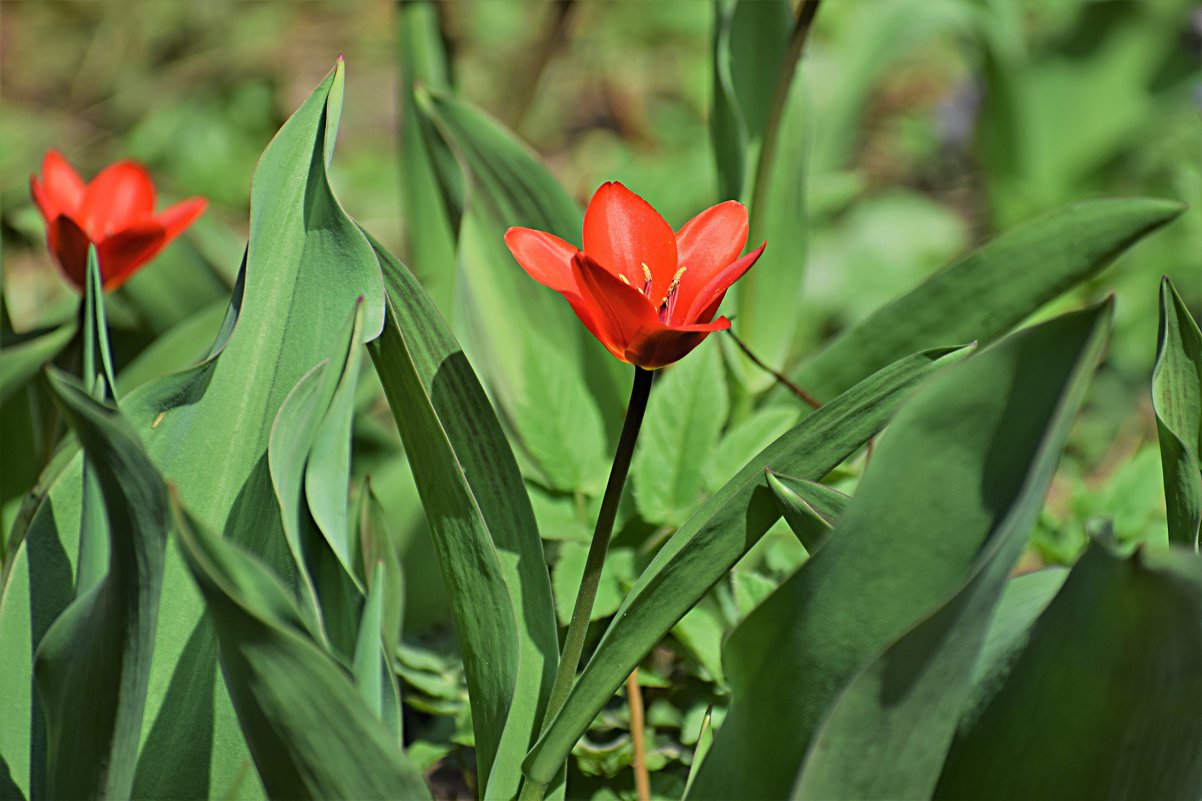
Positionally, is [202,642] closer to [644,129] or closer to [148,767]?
[148,767]

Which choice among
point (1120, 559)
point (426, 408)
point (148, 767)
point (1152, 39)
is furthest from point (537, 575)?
point (1152, 39)

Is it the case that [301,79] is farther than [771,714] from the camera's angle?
Yes

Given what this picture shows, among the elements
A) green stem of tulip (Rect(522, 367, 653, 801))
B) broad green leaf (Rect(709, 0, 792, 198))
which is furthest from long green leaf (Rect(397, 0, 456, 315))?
green stem of tulip (Rect(522, 367, 653, 801))

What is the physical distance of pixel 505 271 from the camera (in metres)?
1.30

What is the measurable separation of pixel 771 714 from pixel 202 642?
0.42m

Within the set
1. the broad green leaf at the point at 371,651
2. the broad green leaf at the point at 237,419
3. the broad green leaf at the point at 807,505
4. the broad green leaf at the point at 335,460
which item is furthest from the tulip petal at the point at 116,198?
the broad green leaf at the point at 807,505

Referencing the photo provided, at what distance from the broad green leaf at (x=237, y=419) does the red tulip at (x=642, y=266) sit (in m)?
0.16

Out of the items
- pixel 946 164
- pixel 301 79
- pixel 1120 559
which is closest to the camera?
pixel 1120 559

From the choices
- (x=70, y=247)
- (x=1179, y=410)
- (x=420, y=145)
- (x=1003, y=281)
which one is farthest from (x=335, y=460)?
(x=420, y=145)

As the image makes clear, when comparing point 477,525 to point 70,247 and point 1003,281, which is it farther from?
point 1003,281

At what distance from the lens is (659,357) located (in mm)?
651

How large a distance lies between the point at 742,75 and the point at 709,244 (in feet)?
2.15

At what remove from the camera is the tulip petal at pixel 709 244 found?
75 cm

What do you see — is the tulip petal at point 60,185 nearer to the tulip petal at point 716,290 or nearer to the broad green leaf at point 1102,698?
the tulip petal at point 716,290
